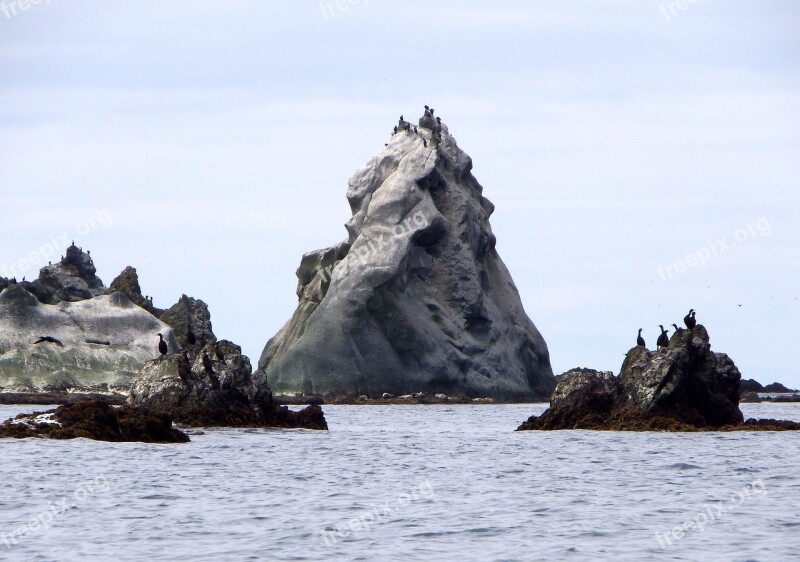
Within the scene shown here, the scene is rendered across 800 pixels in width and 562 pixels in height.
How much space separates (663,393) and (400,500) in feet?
65.8

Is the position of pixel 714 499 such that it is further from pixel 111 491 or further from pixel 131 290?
pixel 131 290

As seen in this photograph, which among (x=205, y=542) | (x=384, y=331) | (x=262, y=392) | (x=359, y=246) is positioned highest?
(x=359, y=246)

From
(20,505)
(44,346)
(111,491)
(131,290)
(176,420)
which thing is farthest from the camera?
(131,290)

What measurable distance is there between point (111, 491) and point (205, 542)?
6994mm

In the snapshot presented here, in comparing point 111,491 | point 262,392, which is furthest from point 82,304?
Result: point 111,491

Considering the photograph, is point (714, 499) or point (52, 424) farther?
point (52, 424)

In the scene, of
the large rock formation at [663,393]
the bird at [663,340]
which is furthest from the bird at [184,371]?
the bird at [663,340]

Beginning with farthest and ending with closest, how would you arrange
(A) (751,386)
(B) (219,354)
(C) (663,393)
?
(A) (751,386) < (B) (219,354) < (C) (663,393)

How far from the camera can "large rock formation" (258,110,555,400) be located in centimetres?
10481

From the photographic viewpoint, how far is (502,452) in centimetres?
3922

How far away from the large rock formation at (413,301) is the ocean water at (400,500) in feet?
206

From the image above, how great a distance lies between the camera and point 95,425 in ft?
125

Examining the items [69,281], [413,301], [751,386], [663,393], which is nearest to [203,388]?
[663,393]

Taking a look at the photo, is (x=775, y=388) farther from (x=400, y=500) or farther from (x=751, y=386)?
(x=400, y=500)
